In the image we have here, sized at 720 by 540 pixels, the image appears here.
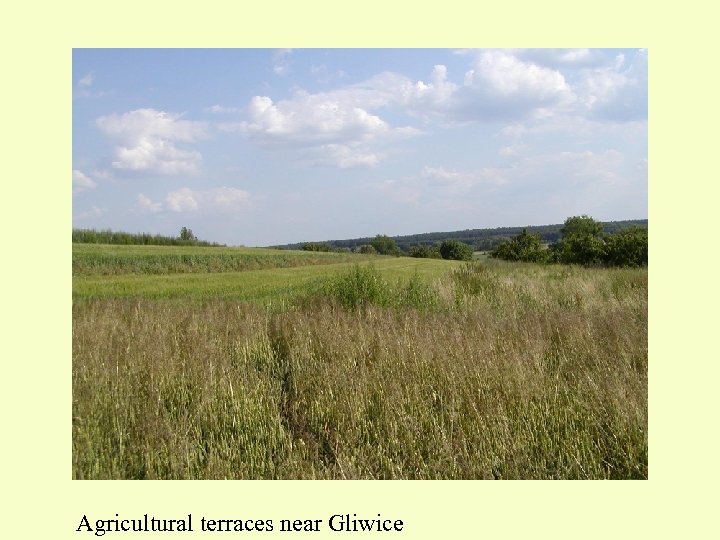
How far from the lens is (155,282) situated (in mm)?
11656

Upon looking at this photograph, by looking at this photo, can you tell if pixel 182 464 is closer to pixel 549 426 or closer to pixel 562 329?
pixel 549 426

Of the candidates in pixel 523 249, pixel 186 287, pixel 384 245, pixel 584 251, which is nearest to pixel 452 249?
pixel 384 245

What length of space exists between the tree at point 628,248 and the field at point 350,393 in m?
20.1

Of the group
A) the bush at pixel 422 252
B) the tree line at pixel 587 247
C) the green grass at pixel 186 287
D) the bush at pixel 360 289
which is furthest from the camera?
the bush at pixel 422 252

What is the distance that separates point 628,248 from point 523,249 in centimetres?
1685

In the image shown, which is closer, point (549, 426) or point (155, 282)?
point (549, 426)

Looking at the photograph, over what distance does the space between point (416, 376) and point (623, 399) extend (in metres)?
2.12

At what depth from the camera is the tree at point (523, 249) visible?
4406cm

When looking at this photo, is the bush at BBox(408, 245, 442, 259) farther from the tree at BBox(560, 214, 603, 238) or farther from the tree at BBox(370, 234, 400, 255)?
the tree at BBox(560, 214, 603, 238)

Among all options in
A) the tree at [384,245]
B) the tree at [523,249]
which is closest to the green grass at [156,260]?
the tree at [523,249]

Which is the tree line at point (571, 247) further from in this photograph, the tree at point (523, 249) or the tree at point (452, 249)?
the tree at point (452, 249)

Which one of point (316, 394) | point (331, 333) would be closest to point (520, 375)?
point (316, 394)

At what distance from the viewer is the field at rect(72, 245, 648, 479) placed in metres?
4.69

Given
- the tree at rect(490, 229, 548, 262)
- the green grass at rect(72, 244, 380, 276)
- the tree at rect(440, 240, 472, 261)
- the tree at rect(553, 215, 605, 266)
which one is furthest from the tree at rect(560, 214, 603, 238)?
the green grass at rect(72, 244, 380, 276)
